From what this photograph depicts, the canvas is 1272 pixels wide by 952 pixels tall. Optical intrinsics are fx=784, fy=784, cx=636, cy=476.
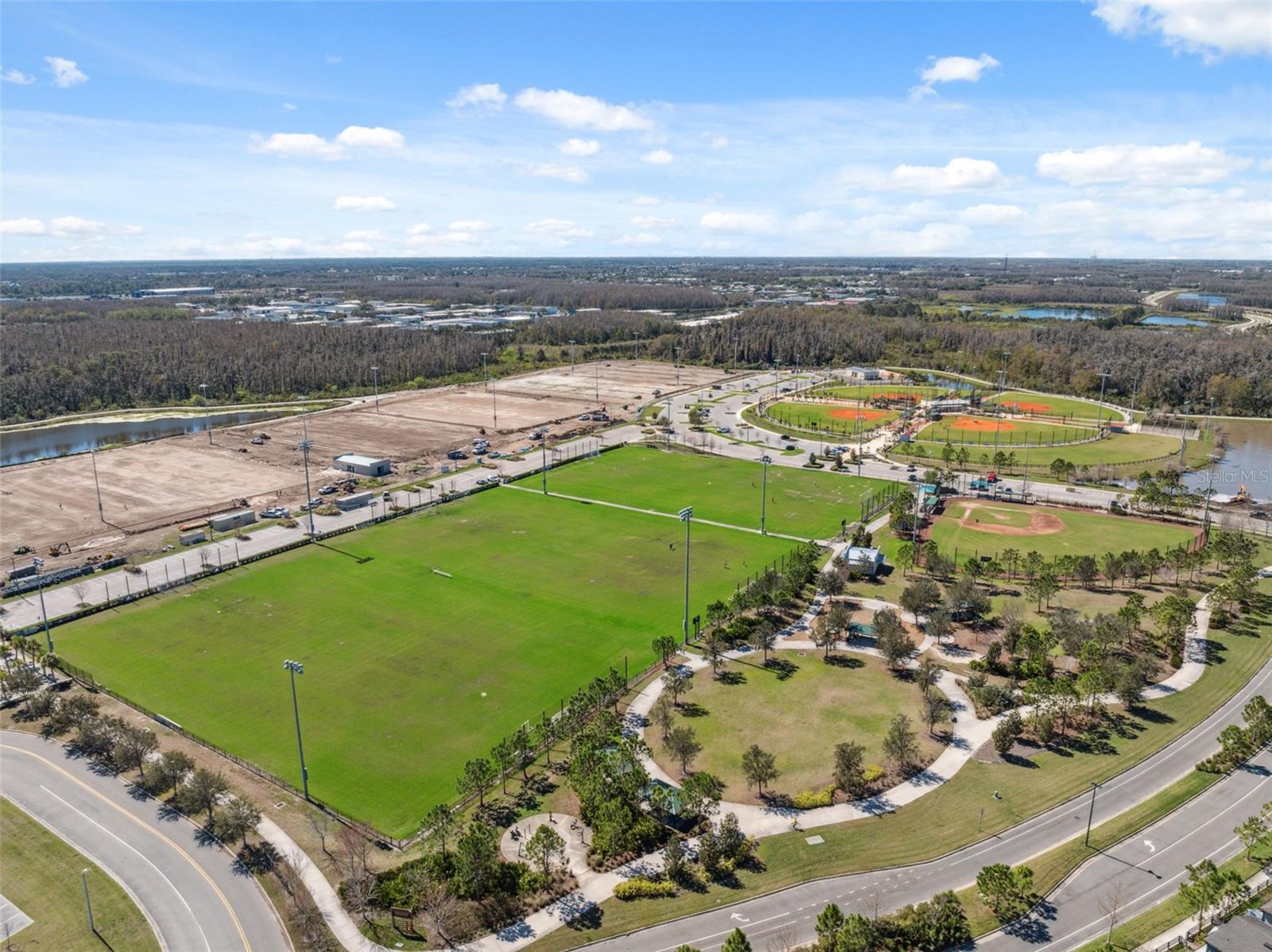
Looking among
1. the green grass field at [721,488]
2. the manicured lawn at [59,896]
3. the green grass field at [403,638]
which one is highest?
the green grass field at [721,488]

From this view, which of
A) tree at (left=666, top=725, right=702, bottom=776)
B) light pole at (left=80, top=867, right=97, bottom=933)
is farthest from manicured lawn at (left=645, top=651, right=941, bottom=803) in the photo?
light pole at (left=80, top=867, right=97, bottom=933)

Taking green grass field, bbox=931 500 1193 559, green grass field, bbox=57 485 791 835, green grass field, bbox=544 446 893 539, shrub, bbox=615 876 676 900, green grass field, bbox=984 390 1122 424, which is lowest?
shrub, bbox=615 876 676 900

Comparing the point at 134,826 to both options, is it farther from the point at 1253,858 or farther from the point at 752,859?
the point at 1253,858

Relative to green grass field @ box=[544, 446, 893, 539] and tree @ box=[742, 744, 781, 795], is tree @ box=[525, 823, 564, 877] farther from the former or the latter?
green grass field @ box=[544, 446, 893, 539]

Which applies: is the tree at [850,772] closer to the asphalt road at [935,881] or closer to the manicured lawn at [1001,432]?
the asphalt road at [935,881]

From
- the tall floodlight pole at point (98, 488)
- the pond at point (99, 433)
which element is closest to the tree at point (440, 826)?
the tall floodlight pole at point (98, 488)

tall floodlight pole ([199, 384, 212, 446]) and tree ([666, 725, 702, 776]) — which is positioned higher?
tall floodlight pole ([199, 384, 212, 446])

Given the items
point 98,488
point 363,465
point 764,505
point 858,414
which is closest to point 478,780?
point 764,505
